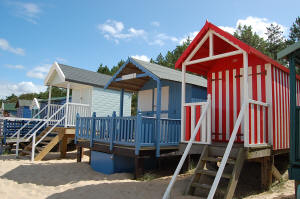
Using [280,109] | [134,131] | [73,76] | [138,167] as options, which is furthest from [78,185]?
[73,76]

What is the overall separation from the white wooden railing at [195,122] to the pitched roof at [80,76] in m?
7.89

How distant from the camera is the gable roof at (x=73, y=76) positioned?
12747 millimetres

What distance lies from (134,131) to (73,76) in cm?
684

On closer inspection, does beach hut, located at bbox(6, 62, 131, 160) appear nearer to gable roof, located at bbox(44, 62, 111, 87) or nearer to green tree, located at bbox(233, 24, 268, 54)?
gable roof, located at bbox(44, 62, 111, 87)

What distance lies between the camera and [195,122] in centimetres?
666

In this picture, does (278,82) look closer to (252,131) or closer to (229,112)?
(229,112)

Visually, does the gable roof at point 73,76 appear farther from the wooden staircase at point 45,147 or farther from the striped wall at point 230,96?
the striped wall at point 230,96

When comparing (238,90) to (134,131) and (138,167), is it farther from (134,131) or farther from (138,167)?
(138,167)

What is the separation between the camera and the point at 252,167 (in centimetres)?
826

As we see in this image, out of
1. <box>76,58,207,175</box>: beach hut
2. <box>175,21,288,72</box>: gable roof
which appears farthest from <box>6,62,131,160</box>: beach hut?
<box>175,21,288,72</box>: gable roof

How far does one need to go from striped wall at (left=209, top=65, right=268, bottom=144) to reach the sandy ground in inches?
69.2

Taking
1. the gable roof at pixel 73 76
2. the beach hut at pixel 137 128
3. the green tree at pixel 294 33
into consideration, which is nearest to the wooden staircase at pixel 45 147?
the beach hut at pixel 137 128

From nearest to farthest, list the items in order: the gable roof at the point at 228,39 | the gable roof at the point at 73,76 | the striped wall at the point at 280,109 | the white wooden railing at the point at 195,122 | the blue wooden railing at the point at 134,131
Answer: the gable roof at the point at 228,39
the white wooden railing at the point at 195,122
the striped wall at the point at 280,109
the blue wooden railing at the point at 134,131
the gable roof at the point at 73,76

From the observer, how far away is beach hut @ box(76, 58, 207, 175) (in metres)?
7.71
